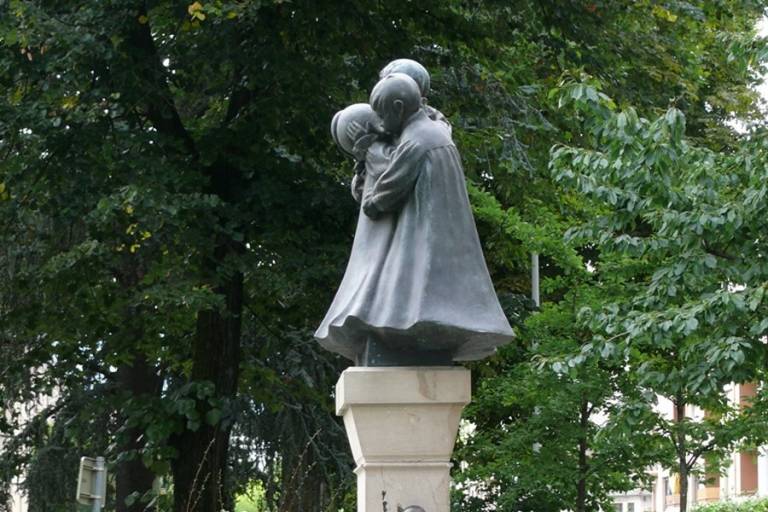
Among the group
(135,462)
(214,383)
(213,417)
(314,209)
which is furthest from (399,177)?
(135,462)

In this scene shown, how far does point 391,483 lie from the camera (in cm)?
683

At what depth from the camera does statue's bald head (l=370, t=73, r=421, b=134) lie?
23.2 feet

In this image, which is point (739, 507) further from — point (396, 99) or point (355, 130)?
point (396, 99)

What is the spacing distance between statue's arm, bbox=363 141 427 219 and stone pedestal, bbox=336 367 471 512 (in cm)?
79

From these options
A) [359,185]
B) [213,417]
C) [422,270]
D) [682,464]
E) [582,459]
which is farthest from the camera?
[582,459]

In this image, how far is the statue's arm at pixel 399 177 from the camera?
6941mm

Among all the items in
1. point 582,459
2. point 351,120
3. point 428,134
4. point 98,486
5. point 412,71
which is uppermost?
point 412,71

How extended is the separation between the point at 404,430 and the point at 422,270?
2.43ft

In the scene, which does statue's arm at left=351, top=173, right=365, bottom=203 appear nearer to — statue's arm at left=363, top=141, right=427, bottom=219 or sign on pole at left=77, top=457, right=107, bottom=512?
statue's arm at left=363, top=141, right=427, bottom=219

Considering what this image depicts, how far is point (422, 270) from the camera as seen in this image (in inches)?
270

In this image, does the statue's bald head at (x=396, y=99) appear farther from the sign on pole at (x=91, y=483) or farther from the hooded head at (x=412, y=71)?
the sign on pole at (x=91, y=483)

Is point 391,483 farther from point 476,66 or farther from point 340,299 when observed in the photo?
point 476,66

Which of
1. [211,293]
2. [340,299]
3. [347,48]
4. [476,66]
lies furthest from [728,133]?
[340,299]

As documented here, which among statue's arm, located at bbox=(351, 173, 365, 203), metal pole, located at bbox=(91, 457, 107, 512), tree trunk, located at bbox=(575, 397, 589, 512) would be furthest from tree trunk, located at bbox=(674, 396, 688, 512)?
statue's arm, located at bbox=(351, 173, 365, 203)
